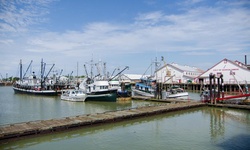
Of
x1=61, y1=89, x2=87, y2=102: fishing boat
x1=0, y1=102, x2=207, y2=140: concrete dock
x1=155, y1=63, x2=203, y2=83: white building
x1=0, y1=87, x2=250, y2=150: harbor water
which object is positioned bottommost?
x1=0, y1=87, x2=250, y2=150: harbor water

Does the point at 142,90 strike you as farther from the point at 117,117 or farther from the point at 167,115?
the point at 117,117

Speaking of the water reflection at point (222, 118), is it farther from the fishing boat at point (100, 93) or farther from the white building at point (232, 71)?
the white building at point (232, 71)

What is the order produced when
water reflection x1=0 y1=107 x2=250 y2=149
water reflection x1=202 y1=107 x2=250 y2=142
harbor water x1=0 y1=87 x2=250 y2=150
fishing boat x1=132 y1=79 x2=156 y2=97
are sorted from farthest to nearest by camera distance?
1. fishing boat x1=132 y1=79 x2=156 y2=97
2. water reflection x1=202 y1=107 x2=250 y2=142
3. water reflection x1=0 y1=107 x2=250 y2=149
4. harbor water x1=0 y1=87 x2=250 y2=150

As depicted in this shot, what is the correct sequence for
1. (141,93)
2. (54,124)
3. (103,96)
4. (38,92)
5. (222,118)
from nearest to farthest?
(54,124) → (222,118) → (103,96) → (141,93) → (38,92)

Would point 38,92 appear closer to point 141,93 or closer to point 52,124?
point 141,93

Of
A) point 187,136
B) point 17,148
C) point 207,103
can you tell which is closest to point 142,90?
point 207,103

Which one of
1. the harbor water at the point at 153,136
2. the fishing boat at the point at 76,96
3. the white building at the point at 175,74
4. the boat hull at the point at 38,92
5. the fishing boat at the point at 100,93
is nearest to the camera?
the harbor water at the point at 153,136

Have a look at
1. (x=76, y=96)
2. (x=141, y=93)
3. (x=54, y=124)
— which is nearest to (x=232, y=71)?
(x=141, y=93)

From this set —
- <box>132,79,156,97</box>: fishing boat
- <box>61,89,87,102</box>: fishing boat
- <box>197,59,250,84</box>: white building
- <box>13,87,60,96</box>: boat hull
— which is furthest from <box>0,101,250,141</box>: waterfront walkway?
<box>197,59,250,84</box>: white building

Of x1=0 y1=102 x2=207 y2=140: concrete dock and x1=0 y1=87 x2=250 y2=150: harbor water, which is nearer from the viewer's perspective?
x1=0 y1=87 x2=250 y2=150: harbor water

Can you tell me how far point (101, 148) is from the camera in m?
12.9

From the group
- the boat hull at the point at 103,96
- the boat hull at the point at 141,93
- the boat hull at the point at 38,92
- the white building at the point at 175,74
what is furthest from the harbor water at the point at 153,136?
the white building at the point at 175,74

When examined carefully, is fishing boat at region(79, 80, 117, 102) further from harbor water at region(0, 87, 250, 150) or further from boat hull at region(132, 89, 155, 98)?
harbor water at region(0, 87, 250, 150)

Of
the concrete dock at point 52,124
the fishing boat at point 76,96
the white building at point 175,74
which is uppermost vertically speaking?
the white building at point 175,74
